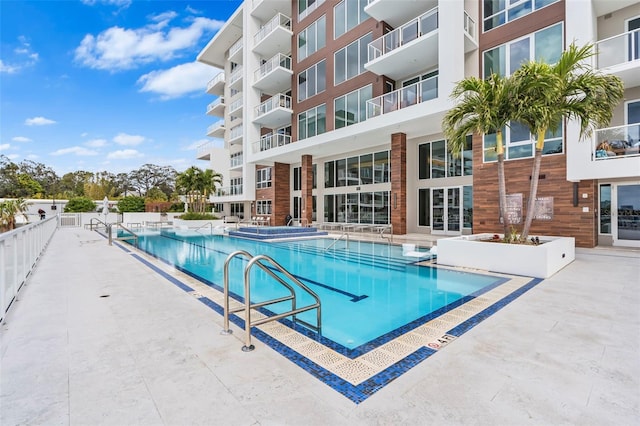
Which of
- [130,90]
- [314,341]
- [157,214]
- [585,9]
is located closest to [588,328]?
[314,341]

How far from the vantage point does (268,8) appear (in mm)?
24812

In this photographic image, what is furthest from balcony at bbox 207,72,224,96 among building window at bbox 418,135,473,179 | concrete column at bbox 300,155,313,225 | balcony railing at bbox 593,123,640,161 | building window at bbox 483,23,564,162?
balcony railing at bbox 593,123,640,161

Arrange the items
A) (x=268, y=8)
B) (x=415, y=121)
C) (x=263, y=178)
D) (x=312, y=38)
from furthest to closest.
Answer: (x=263, y=178) < (x=268, y=8) < (x=312, y=38) < (x=415, y=121)

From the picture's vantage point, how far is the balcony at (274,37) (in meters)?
22.7

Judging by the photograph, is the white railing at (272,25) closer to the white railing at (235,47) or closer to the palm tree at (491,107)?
the white railing at (235,47)

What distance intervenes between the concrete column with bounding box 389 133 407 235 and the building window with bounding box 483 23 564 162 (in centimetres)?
409

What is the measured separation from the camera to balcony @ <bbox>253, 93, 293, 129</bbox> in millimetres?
22375

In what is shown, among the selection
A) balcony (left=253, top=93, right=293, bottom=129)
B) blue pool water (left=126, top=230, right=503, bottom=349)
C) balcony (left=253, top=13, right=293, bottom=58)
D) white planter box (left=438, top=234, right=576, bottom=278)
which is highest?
balcony (left=253, top=13, right=293, bottom=58)

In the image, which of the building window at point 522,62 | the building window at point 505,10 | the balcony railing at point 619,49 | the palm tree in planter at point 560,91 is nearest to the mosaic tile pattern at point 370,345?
the palm tree in planter at point 560,91

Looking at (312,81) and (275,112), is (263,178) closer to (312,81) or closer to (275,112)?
(275,112)

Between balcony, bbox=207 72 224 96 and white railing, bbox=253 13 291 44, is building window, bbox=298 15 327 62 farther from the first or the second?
balcony, bbox=207 72 224 96

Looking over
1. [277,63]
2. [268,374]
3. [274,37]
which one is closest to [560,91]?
[268,374]

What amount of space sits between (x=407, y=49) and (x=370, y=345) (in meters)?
14.4

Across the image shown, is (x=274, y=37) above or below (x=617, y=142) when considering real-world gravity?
above
